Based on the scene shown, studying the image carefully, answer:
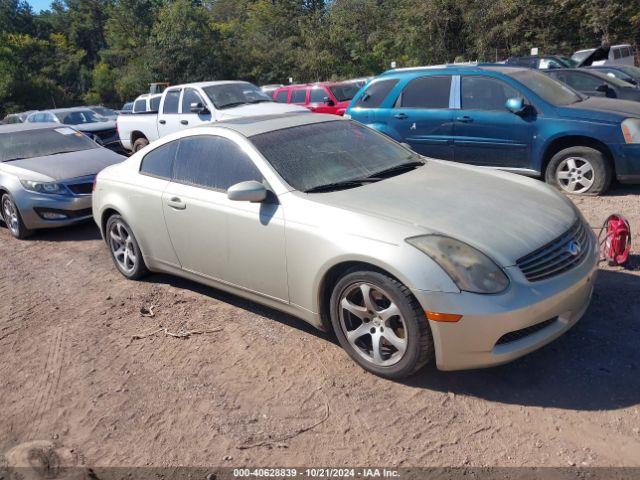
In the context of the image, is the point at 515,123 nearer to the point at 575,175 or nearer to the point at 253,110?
the point at 575,175

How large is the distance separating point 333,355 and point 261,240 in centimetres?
92

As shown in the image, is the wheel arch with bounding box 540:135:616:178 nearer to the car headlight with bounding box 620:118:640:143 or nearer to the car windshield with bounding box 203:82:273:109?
the car headlight with bounding box 620:118:640:143

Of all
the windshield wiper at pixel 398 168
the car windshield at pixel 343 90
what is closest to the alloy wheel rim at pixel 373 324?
the windshield wiper at pixel 398 168

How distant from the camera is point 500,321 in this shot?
9.77ft

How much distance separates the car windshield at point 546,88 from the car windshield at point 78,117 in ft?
40.5

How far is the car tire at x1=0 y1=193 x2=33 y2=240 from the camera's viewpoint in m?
7.55

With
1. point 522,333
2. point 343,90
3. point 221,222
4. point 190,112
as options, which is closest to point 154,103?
point 190,112

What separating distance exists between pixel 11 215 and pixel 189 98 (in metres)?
4.80

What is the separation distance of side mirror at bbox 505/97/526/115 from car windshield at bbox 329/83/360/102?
8991 mm

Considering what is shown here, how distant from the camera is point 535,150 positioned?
6961 millimetres

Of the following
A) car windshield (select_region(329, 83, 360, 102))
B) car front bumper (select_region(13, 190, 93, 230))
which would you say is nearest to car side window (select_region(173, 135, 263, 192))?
car front bumper (select_region(13, 190, 93, 230))

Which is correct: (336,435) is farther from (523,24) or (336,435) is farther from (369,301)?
(523,24)

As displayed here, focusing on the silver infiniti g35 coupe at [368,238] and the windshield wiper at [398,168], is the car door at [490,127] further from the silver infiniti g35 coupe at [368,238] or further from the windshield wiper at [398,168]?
the windshield wiper at [398,168]

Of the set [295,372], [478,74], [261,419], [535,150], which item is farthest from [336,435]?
[478,74]
